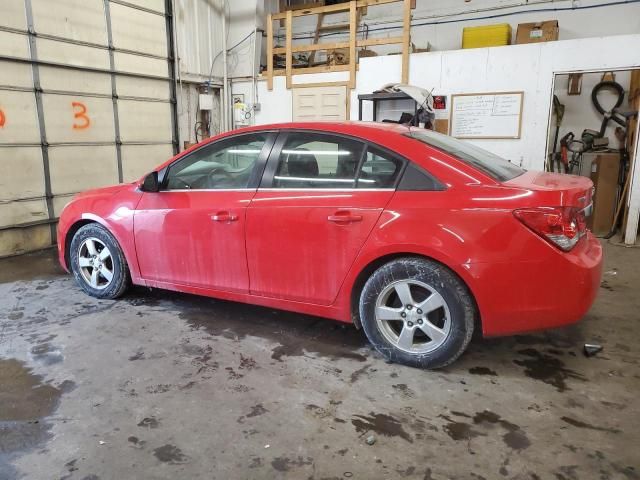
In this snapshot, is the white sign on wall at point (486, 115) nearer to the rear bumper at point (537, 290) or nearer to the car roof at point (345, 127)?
the car roof at point (345, 127)

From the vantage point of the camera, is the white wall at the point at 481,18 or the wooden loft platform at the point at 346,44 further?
the white wall at the point at 481,18

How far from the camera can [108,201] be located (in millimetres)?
3621

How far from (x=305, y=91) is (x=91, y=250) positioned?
16.5ft

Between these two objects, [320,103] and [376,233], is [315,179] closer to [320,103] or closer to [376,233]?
[376,233]

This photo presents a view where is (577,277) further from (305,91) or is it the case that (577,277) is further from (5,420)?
(305,91)

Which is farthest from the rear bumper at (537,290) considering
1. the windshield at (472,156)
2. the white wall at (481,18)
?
the white wall at (481,18)

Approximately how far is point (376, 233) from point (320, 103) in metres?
5.57

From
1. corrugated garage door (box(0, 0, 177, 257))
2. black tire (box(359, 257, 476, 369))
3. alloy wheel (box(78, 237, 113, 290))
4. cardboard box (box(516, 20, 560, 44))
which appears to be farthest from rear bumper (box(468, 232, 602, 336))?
corrugated garage door (box(0, 0, 177, 257))

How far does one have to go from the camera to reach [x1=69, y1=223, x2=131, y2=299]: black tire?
3.65 meters

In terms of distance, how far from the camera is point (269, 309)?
3588 mm

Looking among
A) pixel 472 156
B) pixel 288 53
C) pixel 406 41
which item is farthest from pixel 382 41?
pixel 472 156

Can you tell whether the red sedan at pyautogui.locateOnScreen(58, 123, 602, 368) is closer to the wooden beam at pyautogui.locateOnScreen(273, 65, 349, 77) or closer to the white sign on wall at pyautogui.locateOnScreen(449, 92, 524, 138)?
the white sign on wall at pyautogui.locateOnScreen(449, 92, 524, 138)

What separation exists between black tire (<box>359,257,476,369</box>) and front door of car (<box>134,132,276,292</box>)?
0.89m

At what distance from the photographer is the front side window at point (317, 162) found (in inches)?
109
